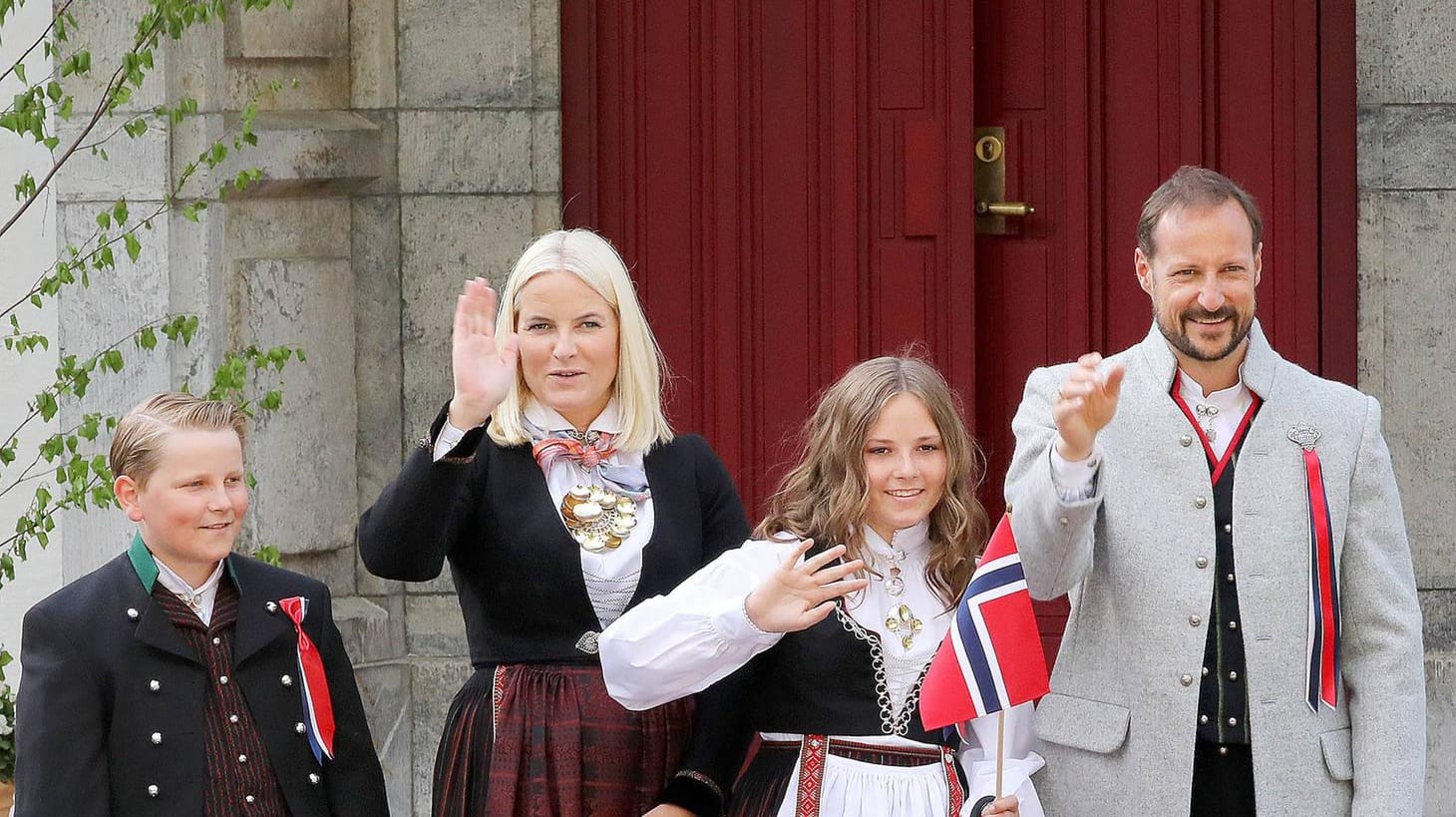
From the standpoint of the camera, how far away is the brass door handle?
17.2ft

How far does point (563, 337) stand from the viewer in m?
3.16

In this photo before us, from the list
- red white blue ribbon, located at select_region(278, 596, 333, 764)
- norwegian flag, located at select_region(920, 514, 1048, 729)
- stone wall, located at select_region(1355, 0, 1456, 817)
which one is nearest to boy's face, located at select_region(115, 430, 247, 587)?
red white blue ribbon, located at select_region(278, 596, 333, 764)

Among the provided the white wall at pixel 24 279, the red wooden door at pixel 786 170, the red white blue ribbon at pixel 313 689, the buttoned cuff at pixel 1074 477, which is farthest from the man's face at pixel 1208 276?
the white wall at pixel 24 279

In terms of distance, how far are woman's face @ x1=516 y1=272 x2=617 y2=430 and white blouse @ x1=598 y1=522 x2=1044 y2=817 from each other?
0.38 meters

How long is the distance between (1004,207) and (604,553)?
244 cm

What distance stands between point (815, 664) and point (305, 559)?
2312 mm

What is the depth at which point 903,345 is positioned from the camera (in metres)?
5.23

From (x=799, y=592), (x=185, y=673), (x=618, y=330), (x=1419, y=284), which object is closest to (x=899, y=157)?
(x=1419, y=284)

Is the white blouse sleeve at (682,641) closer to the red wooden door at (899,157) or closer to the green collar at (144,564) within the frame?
the green collar at (144,564)

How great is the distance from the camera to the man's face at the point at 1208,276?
287 cm

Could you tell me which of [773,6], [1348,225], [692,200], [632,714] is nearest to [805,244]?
[692,200]

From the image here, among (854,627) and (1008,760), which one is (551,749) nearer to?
(854,627)

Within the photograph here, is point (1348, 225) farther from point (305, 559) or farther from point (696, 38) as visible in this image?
point (305, 559)

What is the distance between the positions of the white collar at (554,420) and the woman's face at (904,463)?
0.45 meters
